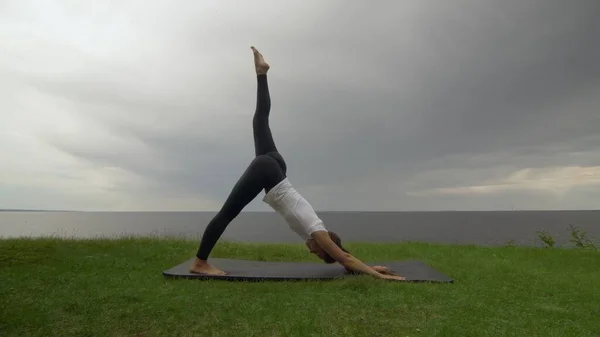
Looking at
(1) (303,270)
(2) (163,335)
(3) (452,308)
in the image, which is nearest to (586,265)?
(3) (452,308)

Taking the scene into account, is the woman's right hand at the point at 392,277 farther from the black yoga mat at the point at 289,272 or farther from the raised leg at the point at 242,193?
the raised leg at the point at 242,193

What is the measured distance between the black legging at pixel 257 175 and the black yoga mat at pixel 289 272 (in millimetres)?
467

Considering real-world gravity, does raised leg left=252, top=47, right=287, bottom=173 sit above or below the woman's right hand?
above

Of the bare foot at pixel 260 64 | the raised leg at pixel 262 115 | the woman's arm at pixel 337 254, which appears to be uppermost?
the bare foot at pixel 260 64

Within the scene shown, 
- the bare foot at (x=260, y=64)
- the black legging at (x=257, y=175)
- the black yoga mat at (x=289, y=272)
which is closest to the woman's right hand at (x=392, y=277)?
the black yoga mat at (x=289, y=272)

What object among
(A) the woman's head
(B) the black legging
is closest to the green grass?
(A) the woman's head

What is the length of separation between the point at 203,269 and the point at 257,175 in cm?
149

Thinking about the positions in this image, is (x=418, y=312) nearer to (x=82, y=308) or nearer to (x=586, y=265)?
(x=82, y=308)

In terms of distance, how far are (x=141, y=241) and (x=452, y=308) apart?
21.0ft

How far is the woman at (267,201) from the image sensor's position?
5.97 m

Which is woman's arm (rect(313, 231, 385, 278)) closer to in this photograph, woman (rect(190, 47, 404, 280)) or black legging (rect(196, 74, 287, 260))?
woman (rect(190, 47, 404, 280))

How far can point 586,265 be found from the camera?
24.8ft

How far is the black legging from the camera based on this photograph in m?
6.13

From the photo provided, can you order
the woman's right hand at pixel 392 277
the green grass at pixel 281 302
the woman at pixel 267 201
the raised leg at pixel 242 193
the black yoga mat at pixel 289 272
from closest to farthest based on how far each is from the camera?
the green grass at pixel 281 302 → the woman's right hand at pixel 392 277 → the black yoga mat at pixel 289 272 → the woman at pixel 267 201 → the raised leg at pixel 242 193
